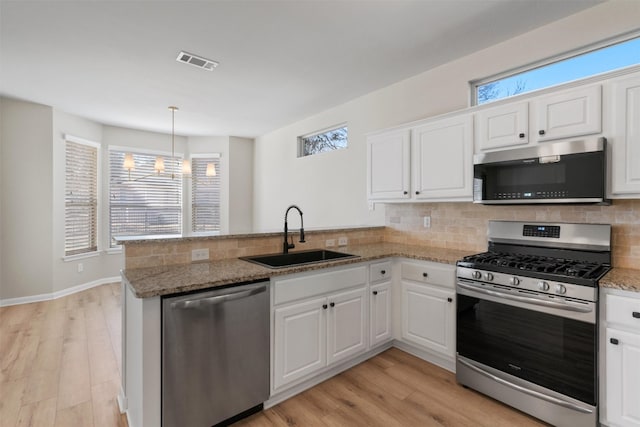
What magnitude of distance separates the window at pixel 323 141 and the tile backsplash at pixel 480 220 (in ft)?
4.58

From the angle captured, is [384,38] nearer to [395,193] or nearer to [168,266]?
[395,193]

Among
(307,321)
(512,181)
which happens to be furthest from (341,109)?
(307,321)

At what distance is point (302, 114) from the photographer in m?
4.83

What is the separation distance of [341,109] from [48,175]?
4.32 m

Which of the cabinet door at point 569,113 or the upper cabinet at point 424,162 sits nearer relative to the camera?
the cabinet door at point 569,113

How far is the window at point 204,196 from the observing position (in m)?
6.37

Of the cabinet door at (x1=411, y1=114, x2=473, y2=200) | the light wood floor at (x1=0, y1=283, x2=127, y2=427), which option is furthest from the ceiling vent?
the light wood floor at (x1=0, y1=283, x2=127, y2=427)

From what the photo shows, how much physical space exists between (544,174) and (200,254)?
2.50 m

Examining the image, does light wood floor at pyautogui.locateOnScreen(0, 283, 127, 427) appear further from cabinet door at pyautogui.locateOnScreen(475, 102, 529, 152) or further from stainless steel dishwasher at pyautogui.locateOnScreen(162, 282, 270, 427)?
cabinet door at pyautogui.locateOnScreen(475, 102, 529, 152)

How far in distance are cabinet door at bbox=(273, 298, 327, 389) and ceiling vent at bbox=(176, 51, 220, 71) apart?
2511 millimetres

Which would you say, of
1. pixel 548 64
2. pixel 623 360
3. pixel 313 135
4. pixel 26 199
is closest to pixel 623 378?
pixel 623 360

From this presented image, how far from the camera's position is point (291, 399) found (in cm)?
216

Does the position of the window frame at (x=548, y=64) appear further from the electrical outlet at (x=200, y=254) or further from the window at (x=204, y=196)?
the window at (x=204, y=196)

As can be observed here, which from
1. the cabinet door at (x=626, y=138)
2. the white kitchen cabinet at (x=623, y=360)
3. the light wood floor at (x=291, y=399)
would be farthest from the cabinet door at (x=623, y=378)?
the cabinet door at (x=626, y=138)
